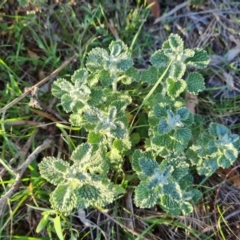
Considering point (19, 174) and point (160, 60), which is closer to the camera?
point (160, 60)

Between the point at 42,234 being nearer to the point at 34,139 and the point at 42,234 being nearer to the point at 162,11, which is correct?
the point at 34,139

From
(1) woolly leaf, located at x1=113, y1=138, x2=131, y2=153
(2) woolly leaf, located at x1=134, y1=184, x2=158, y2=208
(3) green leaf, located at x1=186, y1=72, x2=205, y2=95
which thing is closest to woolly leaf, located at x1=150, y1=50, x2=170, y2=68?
(3) green leaf, located at x1=186, y1=72, x2=205, y2=95

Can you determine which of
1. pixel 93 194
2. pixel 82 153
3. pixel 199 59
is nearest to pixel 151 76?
pixel 199 59

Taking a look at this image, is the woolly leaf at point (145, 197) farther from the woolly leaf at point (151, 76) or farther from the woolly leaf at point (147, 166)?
the woolly leaf at point (151, 76)

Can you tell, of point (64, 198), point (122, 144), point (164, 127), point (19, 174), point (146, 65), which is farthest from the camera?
point (146, 65)

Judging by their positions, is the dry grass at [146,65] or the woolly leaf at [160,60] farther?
the dry grass at [146,65]

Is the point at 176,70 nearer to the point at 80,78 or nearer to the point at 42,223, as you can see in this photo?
the point at 80,78

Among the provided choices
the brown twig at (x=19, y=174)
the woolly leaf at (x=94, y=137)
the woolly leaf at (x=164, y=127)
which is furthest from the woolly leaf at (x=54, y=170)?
the woolly leaf at (x=164, y=127)

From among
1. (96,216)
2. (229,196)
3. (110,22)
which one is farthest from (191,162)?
(110,22)
